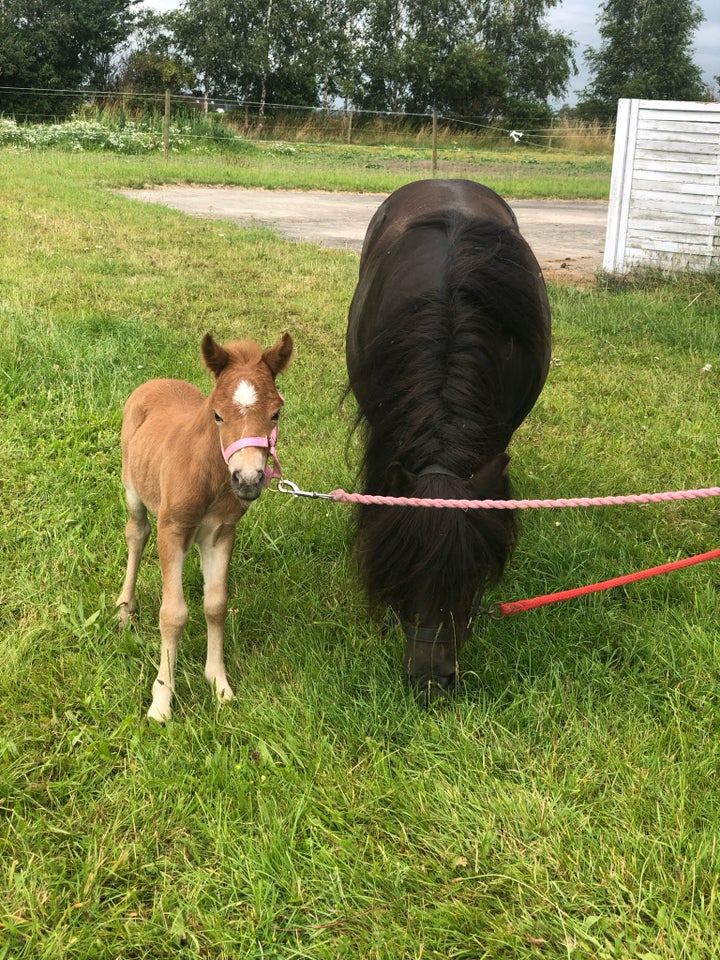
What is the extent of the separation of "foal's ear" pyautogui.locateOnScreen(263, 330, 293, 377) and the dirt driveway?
23.7 ft

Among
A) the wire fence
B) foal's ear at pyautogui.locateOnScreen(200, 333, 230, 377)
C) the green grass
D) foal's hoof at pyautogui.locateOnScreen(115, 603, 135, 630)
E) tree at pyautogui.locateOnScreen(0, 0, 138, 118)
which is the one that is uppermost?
tree at pyautogui.locateOnScreen(0, 0, 138, 118)

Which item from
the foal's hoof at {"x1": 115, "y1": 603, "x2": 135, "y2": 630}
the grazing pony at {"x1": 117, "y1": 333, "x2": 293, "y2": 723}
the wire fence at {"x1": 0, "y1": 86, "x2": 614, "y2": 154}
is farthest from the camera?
the wire fence at {"x1": 0, "y1": 86, "x2": 614, "y2": 154}

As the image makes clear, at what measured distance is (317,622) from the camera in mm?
2920

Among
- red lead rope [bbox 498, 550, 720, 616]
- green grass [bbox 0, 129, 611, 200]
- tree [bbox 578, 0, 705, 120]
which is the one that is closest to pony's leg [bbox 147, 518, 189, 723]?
red lead rope [bbox 498, 550, 720, 616]

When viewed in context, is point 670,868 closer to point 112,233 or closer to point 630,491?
point 630,491

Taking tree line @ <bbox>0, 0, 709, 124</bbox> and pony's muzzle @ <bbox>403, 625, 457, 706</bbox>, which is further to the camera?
tree line @ <bbox>0, 0, 709, 124</bbox>

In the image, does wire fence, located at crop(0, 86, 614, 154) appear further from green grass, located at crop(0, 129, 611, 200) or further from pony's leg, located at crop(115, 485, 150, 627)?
pony's leg, located at crop(115, 485, 150, 627)

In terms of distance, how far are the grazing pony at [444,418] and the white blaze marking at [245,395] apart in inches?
18.0

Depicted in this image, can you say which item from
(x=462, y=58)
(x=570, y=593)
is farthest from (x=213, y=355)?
(x=462, y=58)

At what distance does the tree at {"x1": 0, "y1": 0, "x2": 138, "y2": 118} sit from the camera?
27719mm

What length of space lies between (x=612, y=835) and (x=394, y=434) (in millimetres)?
1278

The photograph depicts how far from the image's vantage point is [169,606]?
8.41ft

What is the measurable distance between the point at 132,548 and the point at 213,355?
1.13 m

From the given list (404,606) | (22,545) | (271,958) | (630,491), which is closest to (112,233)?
(22,545)
